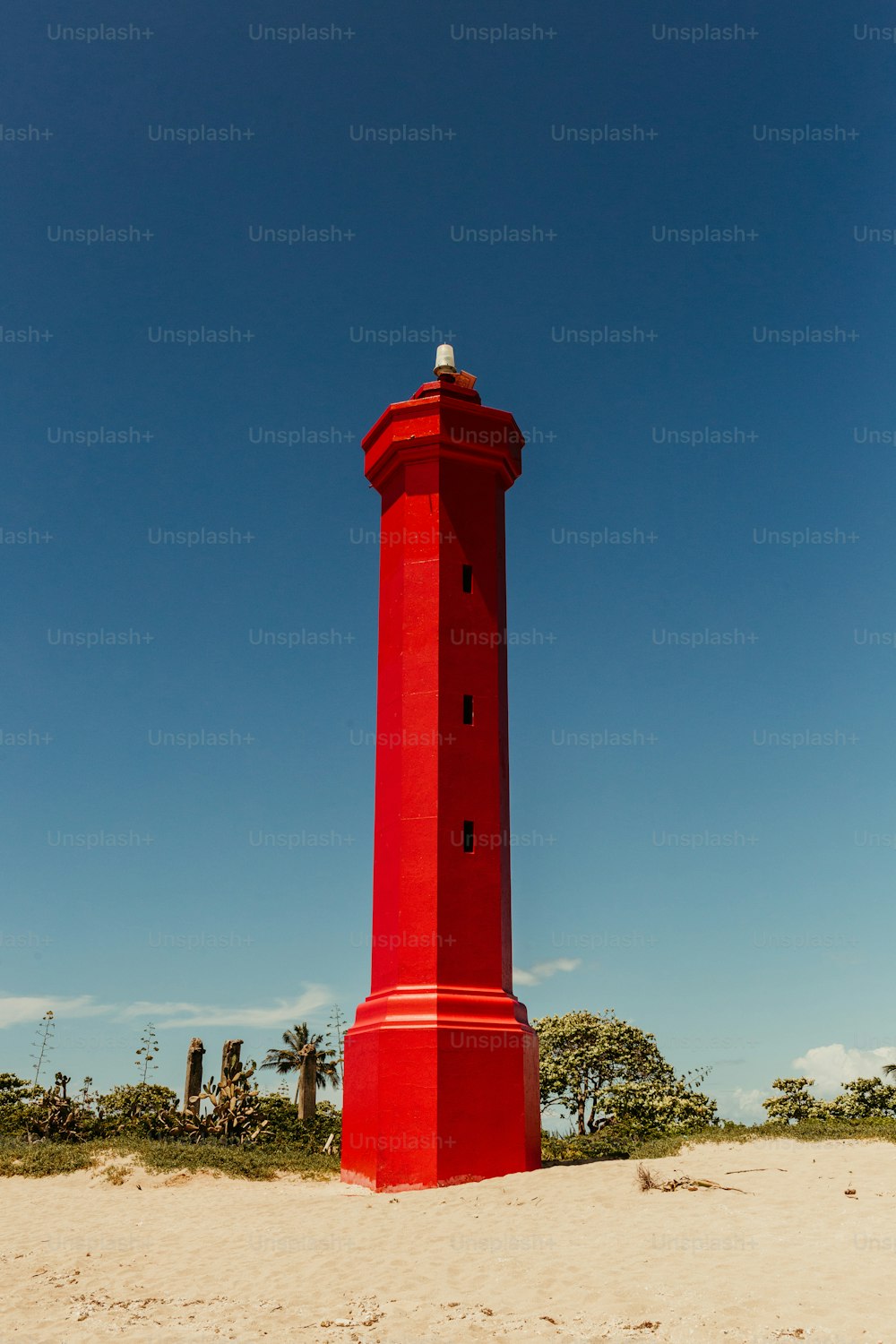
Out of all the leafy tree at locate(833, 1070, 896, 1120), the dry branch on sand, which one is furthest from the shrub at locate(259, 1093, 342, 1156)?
the leafy tree at locate(833, 1070, 896, 1120)

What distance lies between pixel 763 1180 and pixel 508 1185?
3.50 meters

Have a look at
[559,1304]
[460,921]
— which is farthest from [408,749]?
[559,1304]

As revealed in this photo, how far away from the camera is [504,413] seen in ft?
65.6

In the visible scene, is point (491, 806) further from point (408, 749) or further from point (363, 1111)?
point (363, 1111)

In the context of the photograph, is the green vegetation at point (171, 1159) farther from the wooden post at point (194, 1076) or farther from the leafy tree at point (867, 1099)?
the leafy tree at point (867, 1099)

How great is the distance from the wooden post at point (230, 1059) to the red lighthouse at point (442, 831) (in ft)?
15.3

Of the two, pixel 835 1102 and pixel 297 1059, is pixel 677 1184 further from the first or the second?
pixel 297 1059

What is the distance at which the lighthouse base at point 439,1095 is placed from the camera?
15.4 m

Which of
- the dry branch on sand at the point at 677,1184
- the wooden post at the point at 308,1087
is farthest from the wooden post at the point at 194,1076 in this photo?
the dry branch on sand at the point at 677,1184

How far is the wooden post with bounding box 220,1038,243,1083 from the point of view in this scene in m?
20.8

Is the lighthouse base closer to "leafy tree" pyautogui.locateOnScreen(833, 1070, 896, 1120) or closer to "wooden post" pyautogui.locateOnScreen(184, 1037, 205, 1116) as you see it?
"wooden post" pyautogui.locateOnScreen(184, 1037, 205, 1116)

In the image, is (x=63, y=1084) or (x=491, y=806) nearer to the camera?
(x=491, y=806)

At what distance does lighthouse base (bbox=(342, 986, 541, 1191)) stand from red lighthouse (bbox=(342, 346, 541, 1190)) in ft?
0.08

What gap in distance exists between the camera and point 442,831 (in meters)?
17.2
